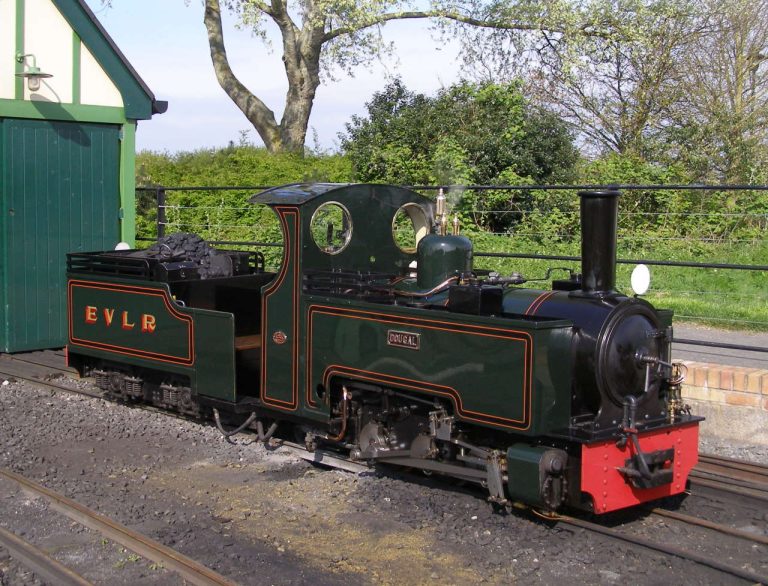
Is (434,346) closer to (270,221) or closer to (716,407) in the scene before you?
(716,407)

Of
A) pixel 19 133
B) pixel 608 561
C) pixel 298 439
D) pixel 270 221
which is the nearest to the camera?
pixel 608 561

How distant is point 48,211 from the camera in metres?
10.5

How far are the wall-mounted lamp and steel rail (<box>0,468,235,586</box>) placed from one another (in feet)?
18.9

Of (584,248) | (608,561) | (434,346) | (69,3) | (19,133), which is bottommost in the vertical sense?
(608,561)

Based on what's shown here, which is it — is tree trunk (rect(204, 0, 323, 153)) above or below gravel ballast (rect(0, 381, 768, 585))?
above

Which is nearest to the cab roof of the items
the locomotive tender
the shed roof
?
the locomotive tender

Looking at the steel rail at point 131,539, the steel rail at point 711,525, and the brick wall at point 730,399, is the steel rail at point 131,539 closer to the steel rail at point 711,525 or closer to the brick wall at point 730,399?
the steel rail at point 711,525

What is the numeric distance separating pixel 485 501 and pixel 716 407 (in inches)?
100.0

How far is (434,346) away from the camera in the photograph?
5332 mm

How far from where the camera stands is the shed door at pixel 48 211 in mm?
10188

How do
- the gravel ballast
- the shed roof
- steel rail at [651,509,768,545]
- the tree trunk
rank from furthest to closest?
1. the tree trunk
2. the shed roof
3. steel rail at [651,509,768,545]
4. the gravel ballast

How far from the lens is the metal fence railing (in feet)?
38.2

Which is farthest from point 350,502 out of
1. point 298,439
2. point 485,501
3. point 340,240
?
point 340,240

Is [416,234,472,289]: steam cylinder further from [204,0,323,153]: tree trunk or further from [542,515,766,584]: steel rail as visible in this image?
[204,0,323,153]: tree trunk
